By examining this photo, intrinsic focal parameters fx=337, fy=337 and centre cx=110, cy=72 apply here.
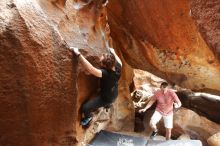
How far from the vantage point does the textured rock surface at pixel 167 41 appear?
682 centimetres

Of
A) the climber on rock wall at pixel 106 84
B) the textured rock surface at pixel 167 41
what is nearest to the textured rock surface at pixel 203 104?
the textured rock surface at pixel 167 41

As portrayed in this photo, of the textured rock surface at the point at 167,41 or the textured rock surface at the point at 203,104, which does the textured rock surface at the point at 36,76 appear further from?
the textured rock surface at the point at 203,104

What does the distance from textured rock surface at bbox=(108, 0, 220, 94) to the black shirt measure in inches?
75.6

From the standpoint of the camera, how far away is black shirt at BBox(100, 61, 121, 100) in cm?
520

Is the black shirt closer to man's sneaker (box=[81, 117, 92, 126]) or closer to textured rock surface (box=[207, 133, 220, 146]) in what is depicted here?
man's sneaker (box=[81, 117, 92, 126])

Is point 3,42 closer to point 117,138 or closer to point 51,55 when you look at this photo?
point 51,55

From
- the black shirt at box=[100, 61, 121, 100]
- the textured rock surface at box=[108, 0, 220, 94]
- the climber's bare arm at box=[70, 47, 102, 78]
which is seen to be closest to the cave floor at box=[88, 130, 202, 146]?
the textured rock surface at box=[108, 0, 220, 94]

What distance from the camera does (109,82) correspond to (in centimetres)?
526

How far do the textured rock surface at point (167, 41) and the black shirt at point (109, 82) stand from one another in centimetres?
192

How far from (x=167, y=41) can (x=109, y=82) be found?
2.57 metres

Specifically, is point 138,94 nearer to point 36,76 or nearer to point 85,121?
point 85,121

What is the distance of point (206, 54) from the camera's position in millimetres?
6957

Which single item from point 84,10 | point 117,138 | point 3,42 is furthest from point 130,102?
point 3,42

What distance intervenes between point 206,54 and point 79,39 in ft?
9.83
